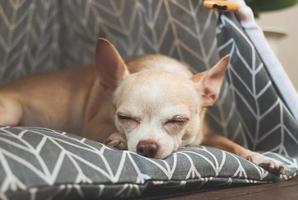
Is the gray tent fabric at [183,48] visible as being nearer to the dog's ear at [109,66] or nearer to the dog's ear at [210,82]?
the dog's ear at [210,82]

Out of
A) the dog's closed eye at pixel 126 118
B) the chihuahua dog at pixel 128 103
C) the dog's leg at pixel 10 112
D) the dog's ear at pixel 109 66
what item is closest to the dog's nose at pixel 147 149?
the chihuahua dog at pixel 128 103

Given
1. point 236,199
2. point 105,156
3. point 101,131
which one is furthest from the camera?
point 101,131

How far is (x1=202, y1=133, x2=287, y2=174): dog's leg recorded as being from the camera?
4.93ft

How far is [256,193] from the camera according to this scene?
132 cm

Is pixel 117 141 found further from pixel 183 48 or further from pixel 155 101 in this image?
pixel 183 48

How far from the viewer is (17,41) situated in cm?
187

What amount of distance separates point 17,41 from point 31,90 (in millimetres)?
212

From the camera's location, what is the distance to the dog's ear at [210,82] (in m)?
1.55

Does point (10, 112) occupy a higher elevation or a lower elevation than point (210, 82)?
lower

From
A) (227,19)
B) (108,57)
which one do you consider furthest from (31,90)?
(227,19)

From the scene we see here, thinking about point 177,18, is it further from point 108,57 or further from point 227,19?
point 108,57

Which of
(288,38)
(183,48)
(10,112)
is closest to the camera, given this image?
(10,112)

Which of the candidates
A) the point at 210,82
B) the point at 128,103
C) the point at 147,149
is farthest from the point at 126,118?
the point at 210,82

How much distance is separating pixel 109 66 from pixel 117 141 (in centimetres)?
24
